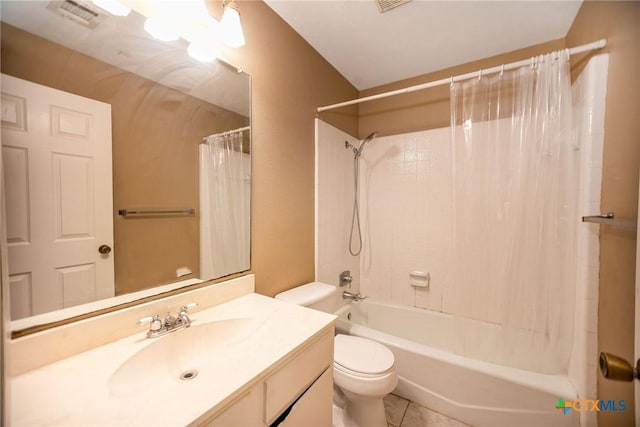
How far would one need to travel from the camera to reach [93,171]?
0.76 metres

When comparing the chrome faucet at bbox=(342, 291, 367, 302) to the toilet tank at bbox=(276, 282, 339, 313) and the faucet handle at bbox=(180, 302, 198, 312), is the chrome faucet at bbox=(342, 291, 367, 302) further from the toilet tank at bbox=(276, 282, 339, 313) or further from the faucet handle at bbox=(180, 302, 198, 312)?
the faucet handle at bbox=(180, 302, 198, 312)

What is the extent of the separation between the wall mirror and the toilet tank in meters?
0.43

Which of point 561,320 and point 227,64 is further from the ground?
point 227,64

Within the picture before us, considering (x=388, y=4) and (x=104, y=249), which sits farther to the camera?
(x=388, y=4)

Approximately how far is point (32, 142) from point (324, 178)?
150 centimetres

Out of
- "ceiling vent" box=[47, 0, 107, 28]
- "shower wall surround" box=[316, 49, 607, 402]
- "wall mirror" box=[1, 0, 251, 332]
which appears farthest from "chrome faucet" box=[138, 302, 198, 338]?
"shower wall surround" box=[316, 49, 607, 402]

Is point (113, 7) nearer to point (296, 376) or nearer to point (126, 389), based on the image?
point (126, 389)

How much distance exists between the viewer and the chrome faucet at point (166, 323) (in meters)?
0.82

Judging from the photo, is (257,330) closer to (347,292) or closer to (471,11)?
(347,292)

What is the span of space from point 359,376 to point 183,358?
830 mm

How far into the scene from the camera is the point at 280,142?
1.49m

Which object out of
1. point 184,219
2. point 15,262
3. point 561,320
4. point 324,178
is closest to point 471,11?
point 324,178

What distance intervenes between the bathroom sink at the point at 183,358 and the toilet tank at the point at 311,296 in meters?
0.46

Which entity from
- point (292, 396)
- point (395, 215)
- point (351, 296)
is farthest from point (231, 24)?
point (351, 296)
